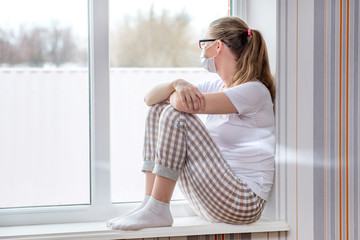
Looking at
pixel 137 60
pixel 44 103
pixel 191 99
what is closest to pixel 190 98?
pixel 191 99

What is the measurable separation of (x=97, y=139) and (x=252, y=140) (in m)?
0.59

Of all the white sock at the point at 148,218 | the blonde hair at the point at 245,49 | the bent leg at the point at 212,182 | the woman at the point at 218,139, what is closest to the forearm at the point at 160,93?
the woman at the point at 218,139

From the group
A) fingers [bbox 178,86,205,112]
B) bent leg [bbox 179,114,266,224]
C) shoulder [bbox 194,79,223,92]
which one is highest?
shoulder [bbox 194,79,223,92]

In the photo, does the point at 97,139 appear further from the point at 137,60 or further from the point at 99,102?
the point at 137,60

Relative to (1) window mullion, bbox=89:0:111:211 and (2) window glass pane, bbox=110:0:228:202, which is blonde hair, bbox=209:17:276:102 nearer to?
(2) window glass pane, bbox=110:0:228:202

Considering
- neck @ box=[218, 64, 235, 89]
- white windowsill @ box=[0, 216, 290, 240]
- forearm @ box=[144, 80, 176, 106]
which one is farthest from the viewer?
neck @ box=[218, 64, 235, 89]

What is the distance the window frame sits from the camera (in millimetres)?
Answer: 1670

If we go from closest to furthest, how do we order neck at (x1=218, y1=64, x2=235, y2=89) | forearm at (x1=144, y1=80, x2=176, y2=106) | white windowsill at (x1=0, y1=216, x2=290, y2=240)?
white windowsill at (x1=0, y1=216, x2=290, y2=240) → forearm at (x1=144, y1=80, x2=176, y2=106) → neck at (x1=218, y1=64, x2=235, y2=89)

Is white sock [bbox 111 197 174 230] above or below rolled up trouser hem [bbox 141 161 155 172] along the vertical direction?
below

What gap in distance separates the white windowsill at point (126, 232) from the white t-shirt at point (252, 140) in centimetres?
11

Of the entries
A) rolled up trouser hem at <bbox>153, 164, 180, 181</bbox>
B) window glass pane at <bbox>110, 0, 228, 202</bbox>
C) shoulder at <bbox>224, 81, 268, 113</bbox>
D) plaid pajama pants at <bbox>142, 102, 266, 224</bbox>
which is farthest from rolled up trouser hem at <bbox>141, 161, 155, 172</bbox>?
shoulder at <bbox>224, 81, 268, 113</bbox>

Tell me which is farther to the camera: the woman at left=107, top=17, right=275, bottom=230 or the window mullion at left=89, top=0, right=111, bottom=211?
the window mullion at left=89, top=0, right=111, bottom=211

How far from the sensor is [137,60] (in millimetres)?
1745

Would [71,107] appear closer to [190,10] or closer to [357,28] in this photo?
[190,10]
